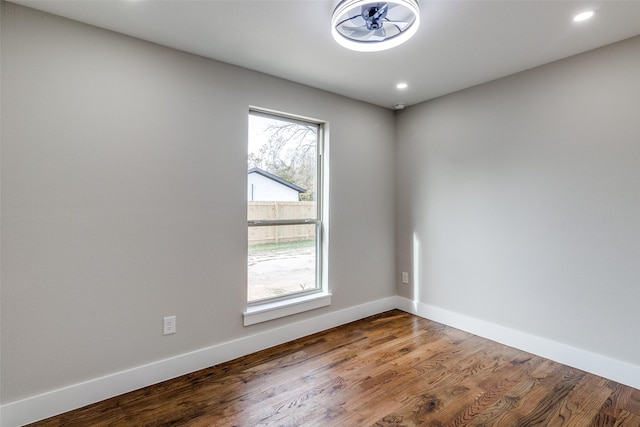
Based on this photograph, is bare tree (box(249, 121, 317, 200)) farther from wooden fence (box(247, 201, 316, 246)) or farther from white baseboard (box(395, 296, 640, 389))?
white baseboard (box(395, 296, 640, 389))

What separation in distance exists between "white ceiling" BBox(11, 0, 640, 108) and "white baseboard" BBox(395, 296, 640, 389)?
2362 mm

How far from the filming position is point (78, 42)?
2.02 metres

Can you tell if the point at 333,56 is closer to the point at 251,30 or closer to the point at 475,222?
the point at 251,30

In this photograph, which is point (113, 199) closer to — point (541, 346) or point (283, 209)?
point (283, 209)

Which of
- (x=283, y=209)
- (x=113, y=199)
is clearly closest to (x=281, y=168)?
(x=283, y=209)

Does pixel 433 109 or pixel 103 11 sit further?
pixel 433 109

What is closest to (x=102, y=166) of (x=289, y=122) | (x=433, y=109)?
(x=289, y=122)

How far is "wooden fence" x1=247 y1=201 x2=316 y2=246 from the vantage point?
9.35ft

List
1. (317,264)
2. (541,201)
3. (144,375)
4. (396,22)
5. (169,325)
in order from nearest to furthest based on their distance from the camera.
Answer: (396,22)
(144,375)
(169,325)
(541,201)
(317,264)

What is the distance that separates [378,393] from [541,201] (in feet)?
6.84

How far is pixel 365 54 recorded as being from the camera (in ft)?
8.06

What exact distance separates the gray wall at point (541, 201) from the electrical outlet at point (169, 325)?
265 centimetres

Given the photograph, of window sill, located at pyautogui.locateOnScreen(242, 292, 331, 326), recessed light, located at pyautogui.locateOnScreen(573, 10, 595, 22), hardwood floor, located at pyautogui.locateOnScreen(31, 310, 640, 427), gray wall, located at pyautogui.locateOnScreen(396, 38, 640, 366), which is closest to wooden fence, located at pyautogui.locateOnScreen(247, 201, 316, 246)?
window sill, located at pyautogui.locateOnScreen(242, 292, 331, 326)

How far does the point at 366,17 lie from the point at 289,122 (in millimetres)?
1399
